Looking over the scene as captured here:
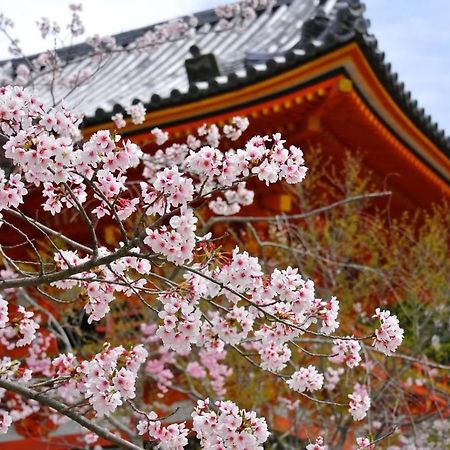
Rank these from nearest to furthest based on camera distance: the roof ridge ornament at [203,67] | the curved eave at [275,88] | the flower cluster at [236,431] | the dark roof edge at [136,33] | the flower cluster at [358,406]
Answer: the flower cluster at [236,431] → the flower cluster at [358,406] → the curved eave at [275,88] → the roof ridge ornament at [203,67] → the dark roof edge at [136,33]

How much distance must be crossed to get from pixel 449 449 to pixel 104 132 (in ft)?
20.6

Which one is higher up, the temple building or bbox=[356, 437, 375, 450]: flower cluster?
the temple building

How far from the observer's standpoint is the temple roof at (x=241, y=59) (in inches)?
297

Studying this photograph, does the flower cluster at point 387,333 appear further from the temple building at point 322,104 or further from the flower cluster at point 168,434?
the temple building at point 322,104

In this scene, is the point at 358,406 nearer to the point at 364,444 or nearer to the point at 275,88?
the point at 364,444

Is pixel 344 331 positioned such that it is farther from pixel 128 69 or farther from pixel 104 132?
pixel 128 69

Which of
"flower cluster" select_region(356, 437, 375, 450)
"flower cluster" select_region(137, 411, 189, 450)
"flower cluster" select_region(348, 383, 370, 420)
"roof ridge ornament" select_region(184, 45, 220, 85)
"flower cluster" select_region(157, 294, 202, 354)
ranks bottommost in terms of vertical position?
"flower cluster" select_region(356, 437, 375, 450)

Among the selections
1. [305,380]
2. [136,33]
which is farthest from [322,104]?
[136,33]

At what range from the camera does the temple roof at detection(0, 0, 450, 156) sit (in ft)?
24.8

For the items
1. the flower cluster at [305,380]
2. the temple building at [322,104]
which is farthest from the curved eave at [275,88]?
the flower cluster at [305,380]

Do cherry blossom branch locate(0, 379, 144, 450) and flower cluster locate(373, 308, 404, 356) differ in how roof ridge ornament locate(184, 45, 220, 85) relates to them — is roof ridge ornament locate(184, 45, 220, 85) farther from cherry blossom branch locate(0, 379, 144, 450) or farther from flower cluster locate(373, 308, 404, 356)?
cherry blossom branch locate(0, 379, 144, 450)

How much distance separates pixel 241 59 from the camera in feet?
34.2

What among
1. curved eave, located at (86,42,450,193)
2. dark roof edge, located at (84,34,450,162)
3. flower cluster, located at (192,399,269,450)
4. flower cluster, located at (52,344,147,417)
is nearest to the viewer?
flower cluster, located at (192,399,269,450)

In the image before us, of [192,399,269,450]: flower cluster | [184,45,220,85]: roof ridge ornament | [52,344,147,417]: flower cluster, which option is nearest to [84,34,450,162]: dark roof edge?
[184,45,220,85]: roof ridge ornament
